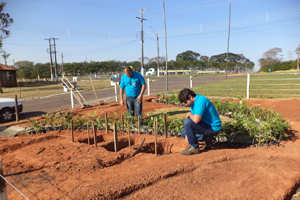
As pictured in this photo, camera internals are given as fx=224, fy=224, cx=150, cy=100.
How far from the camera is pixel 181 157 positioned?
3.94 meters

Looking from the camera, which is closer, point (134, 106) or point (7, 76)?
point (134, 106)

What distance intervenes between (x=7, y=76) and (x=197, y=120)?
33123 millimetres

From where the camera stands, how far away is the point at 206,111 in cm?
414

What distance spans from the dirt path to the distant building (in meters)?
29.4

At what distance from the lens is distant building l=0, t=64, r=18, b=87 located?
2919cm

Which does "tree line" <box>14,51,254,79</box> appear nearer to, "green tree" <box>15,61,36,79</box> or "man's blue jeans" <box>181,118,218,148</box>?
"green tree" <box>15,61,36,79</box>

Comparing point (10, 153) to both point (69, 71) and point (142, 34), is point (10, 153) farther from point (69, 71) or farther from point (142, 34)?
point (69, 71)

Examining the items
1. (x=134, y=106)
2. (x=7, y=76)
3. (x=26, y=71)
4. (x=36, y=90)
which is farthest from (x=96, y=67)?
(x=134, y=106)

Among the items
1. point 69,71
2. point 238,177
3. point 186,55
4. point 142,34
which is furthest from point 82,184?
point 186,55

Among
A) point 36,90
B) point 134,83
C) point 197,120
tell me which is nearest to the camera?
point 197,120

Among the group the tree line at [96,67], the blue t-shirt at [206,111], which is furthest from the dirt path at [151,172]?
the tree line at [96,67]

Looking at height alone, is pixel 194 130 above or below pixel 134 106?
below

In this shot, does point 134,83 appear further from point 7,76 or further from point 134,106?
point 7,76

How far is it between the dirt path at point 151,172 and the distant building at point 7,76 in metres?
29.4
